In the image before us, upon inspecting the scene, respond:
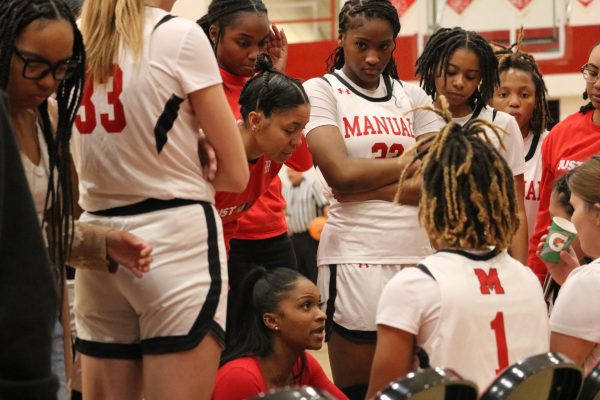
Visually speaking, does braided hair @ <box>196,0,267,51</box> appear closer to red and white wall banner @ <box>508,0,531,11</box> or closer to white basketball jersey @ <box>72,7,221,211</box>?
white basketball jersey @ <box>72,7,221,211</box>

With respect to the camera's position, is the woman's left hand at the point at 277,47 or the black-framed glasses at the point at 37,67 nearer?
the black-framed glasses at the point at 37,67

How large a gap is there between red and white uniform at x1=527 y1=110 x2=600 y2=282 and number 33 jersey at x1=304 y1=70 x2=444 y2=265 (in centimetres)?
94

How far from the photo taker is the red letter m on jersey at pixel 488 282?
7.39 ft

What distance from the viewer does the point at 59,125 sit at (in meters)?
2.12

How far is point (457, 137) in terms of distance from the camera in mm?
2453

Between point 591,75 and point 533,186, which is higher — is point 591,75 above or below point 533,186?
above

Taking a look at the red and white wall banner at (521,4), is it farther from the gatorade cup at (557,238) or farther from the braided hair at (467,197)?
the braided hair at (467,197)

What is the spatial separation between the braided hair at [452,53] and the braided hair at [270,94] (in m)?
0.95

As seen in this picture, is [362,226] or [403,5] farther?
[403,5]

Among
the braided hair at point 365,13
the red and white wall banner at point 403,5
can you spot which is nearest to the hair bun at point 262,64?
the braided hair at point 365,13

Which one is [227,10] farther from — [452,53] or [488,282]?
[488,282]

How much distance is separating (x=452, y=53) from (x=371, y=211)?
0.83 meters

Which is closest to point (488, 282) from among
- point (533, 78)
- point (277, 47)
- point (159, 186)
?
point (159, 186)

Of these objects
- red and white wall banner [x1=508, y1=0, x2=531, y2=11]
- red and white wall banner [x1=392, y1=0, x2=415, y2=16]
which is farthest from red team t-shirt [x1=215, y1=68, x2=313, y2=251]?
red and white wall banner [x1=508, y1=0, x2=531, y2=11]
